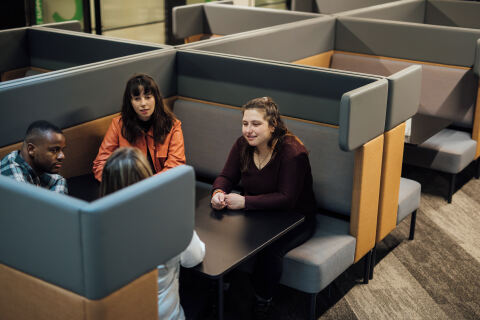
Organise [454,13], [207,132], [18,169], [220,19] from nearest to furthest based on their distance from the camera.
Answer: [18,169]
[207,132]
[220,19]
[454,13]

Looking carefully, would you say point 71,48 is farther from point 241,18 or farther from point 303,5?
point 303,5

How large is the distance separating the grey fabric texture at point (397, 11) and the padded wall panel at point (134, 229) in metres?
3.71

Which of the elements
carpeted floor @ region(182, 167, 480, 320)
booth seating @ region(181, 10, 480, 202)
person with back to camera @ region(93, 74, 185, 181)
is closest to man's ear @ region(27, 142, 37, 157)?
person with back to camera @ region(93, 74, 185, 181)

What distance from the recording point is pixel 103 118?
10.2 ft

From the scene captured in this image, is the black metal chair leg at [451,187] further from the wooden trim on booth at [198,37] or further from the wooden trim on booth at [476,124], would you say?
the wooden trim on booth at [198,37]

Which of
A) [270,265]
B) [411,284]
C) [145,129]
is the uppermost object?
[145,129]

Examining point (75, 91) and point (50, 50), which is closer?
point (75, 91)

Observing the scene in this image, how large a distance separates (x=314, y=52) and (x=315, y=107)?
1.79m

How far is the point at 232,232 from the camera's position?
7.82 feet

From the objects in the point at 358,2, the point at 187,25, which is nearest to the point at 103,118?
the point at 187,25

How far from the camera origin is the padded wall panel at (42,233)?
1535mm

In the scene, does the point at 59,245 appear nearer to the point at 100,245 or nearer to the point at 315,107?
the point at 100,245

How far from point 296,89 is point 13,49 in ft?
6.91

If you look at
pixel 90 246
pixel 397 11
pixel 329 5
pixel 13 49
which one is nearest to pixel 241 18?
pixel 397 11
